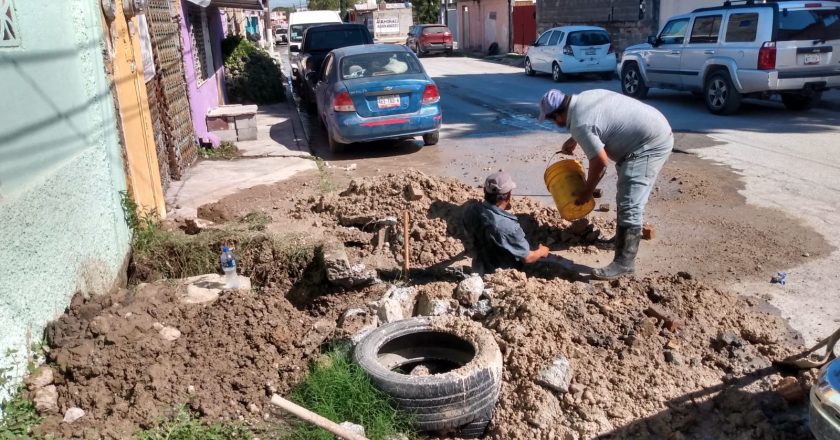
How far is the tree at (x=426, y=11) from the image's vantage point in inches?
1929

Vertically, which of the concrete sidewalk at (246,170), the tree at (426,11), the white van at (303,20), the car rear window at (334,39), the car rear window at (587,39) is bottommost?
the concrete sidewalk at (246,170)

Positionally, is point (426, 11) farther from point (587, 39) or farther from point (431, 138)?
point (431, 138)

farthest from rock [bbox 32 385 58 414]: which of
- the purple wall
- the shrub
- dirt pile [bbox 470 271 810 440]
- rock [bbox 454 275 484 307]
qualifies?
the shrub

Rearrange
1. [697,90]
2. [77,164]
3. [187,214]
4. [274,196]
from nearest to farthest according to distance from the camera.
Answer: [77,164] < [187,214] < [274,196] < [697,90]

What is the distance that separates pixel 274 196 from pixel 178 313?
3.52 meters

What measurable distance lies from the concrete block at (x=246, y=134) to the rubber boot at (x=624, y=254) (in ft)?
26.0

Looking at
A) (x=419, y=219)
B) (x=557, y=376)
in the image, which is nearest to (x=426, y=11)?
(x=419, y=219)

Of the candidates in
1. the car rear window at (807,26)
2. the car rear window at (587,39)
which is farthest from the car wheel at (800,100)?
the car rear window at (587,39)

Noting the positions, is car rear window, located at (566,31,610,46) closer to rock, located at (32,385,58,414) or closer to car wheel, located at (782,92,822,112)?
car wheel, located at (782,92,822,112)

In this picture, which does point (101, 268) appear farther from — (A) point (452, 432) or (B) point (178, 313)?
(A) point (452, 432)

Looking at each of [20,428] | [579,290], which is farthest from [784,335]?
[20,428]

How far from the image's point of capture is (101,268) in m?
4.96

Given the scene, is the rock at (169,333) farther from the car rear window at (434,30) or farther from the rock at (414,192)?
the car rear window at (434,30)

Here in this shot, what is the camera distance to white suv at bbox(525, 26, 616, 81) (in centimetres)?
1958
